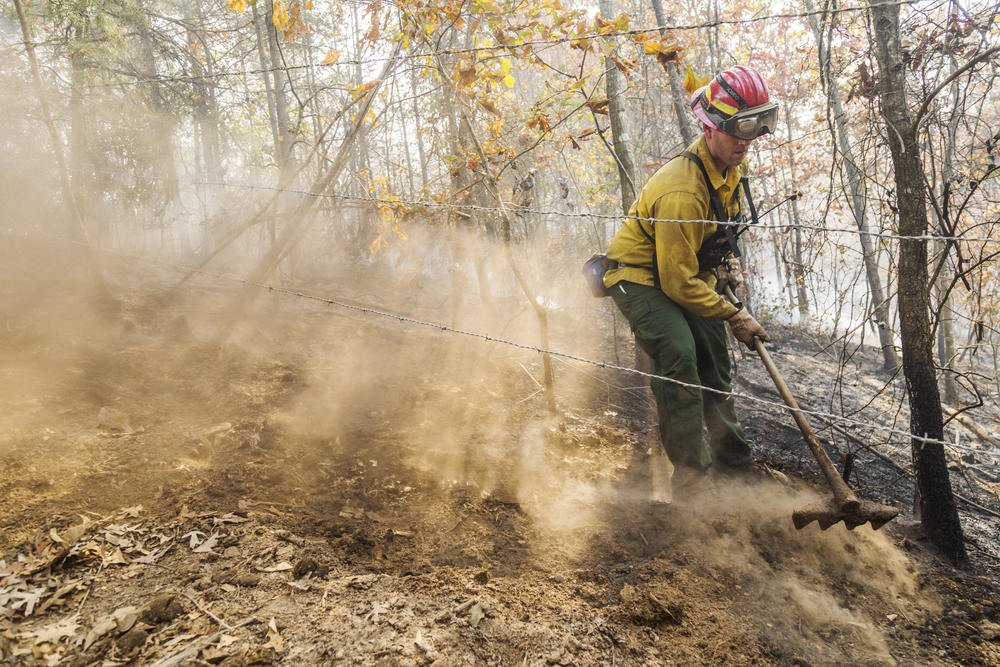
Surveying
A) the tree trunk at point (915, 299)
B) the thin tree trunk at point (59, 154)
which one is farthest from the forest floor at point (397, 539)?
the thin tree trunk at point (59, 154)

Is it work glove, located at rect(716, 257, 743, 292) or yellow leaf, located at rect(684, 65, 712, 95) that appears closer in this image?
yellow leaf, located at rect(684, 65, 712, 95)

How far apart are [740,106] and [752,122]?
0.13m

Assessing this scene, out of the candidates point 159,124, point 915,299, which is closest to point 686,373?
point 915,299

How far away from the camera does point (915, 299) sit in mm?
3092

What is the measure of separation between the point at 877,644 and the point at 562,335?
6.17m

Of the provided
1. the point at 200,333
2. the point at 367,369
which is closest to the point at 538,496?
the point at 367,369

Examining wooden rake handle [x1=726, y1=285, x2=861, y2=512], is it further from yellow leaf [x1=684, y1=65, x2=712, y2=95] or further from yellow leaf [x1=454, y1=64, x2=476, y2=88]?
yellow leaf [x1=454, y1=64, x2=476, y2=88]

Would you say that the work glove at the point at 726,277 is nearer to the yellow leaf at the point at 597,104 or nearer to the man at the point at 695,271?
the man at the point at 695,271

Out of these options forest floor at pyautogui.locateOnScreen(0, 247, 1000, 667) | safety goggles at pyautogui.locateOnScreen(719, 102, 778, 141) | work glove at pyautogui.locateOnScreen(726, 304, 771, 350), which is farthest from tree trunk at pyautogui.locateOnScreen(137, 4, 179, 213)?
work glove at pyautogui.locateOnScreen(726, 304, 771, 350)

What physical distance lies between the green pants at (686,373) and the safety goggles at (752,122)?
1.03 m

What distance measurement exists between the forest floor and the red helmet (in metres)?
2.22

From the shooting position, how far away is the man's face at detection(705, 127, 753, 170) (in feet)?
10.4

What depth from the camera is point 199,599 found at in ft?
7.69

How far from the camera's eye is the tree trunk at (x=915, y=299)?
3.03 m
